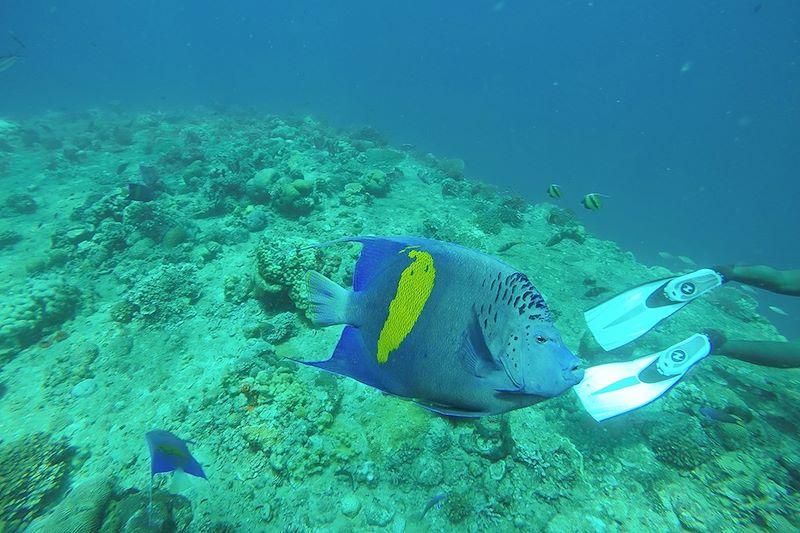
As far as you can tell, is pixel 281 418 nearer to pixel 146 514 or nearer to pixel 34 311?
pixel 146 514

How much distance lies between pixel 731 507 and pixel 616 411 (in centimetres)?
114

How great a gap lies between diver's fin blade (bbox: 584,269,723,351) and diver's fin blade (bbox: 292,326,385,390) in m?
4.22

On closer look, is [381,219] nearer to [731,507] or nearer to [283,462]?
[283,462]

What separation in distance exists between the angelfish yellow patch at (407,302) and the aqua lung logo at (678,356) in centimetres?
431

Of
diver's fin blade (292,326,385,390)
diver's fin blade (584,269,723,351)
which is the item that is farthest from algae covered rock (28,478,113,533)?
diver's fin blade (584,269,723,351)

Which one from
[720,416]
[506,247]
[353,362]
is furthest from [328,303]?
[506,247]

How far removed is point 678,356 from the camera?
3922 mm

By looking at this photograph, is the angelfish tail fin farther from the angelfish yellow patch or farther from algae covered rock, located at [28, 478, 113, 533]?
algae covered rock, located at [28, 478, 113, 533]

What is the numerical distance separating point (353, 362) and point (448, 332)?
0.40 metres

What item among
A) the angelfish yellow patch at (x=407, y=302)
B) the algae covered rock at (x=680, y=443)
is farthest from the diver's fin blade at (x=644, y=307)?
the angelfish yellow patch at (x=407, y=302)

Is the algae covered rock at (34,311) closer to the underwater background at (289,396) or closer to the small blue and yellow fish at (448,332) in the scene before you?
the underwater background at (289,396)

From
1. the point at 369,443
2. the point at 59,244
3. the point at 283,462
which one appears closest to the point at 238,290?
the point at 283,462

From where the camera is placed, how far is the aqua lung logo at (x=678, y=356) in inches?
153

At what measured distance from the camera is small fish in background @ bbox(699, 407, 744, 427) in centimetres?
371
